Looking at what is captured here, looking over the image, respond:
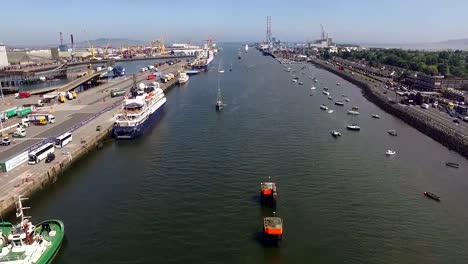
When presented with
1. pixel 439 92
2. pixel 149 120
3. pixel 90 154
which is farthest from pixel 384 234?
pixel 439 92

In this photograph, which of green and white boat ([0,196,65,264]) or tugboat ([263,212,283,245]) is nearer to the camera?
green and white boat ([0,196,65,264])

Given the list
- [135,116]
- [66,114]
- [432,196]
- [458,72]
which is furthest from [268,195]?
[458,72]

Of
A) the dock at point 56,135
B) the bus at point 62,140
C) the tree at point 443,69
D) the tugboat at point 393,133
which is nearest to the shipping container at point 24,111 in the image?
the dock at point 56,135

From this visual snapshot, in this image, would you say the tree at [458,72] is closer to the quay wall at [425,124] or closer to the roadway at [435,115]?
the roadway at [435,115]

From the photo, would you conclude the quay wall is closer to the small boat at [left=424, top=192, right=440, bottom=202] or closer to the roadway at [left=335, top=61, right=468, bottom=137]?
the roadway at [left=335, top=61, right=468, bottom=137]

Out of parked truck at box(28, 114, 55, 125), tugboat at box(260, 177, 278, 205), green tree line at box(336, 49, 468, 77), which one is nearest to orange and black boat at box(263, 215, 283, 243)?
tugboat at box(260, 177, 278, 205)
